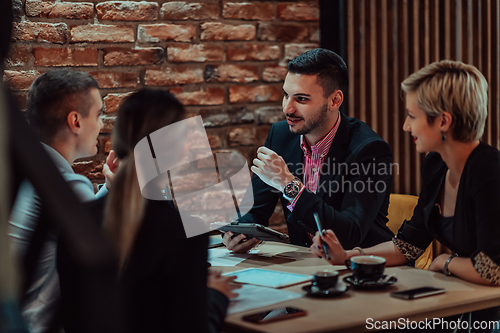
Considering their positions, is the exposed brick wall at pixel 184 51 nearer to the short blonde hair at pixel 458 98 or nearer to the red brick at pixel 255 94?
the red brick at pixel 255 94

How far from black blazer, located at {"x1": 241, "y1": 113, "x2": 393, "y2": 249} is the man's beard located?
3.6 inches

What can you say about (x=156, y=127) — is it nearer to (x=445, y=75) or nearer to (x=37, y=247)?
(x=37, y=247)

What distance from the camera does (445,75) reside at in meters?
1.57

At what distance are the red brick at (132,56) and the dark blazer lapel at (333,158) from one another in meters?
1.05

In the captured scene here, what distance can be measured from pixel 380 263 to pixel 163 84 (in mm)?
1669

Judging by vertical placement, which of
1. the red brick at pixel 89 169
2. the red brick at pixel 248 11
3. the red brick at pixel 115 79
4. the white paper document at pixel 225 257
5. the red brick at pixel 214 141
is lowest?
the white paper document at pixel 225 257

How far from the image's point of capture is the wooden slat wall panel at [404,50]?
114 inches

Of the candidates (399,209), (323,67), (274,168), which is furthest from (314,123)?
(399,209)

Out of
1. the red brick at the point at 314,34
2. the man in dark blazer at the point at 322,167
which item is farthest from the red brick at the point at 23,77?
the red brick at the point at 314,34

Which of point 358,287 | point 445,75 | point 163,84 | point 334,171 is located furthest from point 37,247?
point 163,84

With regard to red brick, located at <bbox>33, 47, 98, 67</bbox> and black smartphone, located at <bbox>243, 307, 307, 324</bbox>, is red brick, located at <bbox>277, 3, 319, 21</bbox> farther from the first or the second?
black smartphone, located at <bbox>243, 307, 307, 324</bbox>

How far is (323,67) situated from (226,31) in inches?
28.2

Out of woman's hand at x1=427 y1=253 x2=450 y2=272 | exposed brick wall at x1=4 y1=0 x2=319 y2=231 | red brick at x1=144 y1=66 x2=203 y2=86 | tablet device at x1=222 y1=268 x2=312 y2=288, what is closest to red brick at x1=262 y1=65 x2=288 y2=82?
exposed brick wall at x1=4 y1=0 x2=319 y2=231

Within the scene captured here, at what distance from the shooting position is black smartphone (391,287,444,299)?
52.1 inches
